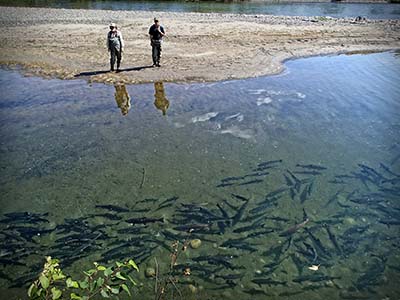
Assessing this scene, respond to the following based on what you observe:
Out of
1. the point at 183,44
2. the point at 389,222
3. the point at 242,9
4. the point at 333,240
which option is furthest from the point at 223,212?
the point at 242,9

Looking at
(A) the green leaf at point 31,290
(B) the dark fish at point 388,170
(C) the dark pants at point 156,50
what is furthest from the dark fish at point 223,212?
(C) the dark pants at point 156,50

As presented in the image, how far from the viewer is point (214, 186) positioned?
9.42 metres

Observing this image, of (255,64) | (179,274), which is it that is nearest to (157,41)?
(255,64)

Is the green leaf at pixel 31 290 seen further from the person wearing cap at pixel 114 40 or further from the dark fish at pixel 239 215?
the person wearing cap at pixel 114 40

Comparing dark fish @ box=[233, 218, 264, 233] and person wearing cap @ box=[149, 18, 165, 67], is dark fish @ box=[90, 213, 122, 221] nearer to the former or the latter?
dark fish @ box=[233, 218, 264, 233]

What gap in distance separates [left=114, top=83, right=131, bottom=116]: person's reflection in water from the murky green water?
0.30ft

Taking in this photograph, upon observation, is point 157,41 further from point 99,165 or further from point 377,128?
point 377,128

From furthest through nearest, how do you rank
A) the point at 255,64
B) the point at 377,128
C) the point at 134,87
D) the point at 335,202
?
the point at 255,64, the point at 134,87, the point at 377,128, the point at 335,202

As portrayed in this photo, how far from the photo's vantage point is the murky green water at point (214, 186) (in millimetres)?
6945

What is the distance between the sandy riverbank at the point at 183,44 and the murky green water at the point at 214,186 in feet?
11.1

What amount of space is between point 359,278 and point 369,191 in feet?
10.5

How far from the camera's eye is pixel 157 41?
1792 centimetres

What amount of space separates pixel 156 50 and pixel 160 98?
452 cm

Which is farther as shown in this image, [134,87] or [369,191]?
[134,87]
